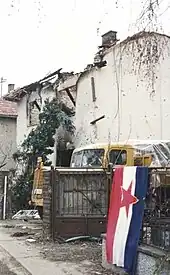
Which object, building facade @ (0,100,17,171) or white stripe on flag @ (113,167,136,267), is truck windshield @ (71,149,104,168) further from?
building facade @ (0,100,17,171)

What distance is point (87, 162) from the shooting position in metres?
16.2

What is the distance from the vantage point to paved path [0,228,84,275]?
30.5 ft

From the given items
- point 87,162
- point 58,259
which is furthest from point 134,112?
point 58,259

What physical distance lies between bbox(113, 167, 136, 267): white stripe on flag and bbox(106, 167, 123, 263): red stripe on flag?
0.16 metres

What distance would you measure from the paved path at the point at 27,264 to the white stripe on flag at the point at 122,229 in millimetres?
1009

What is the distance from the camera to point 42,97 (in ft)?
87.4

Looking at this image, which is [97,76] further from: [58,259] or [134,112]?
[58,259]

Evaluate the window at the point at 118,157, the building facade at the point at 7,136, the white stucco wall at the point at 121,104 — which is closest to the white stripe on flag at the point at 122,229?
the window at the point at 118,157

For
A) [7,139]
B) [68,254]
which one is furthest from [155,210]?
[7,139]

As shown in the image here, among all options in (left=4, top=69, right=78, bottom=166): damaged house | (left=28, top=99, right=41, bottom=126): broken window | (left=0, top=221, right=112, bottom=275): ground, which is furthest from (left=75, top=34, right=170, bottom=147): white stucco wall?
(left=0, top=221, right=112, bottom=275): ground

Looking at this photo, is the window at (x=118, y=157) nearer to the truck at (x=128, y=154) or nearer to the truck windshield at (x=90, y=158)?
the truck at (x=128, y=154)

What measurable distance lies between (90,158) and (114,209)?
7.47 metres

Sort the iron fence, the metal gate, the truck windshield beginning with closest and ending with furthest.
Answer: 1. the iron fence
2. the metal gate
3. the truck windshield

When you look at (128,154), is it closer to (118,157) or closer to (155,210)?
(118,157)
